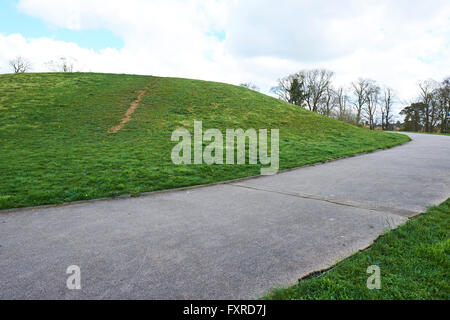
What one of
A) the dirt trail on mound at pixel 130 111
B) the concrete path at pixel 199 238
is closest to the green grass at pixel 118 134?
the dirt trail on mound at pixel 130 111

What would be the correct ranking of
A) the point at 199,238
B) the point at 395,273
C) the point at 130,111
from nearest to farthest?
the point at 395,273, the point at 199,238, the point at 130,111

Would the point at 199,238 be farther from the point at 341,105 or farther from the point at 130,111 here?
the point at 341,105

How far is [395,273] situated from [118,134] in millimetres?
15355

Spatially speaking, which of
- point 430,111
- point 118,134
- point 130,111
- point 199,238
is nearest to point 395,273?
point 199,238

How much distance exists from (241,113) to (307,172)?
14.4 m

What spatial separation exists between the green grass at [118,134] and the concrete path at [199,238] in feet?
4.58

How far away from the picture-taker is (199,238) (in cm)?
374

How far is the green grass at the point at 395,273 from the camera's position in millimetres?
2344

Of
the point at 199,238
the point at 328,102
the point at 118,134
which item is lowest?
the point at 199,238

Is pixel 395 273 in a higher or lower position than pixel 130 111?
lower

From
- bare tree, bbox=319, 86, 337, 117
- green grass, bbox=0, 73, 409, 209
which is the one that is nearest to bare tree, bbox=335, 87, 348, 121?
bare tree, bbox=319, 86, 337, 117

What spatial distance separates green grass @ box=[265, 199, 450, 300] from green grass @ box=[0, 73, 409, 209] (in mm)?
5058

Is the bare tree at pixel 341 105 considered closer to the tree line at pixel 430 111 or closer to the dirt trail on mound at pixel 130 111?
the tree line at pixel 430 111
